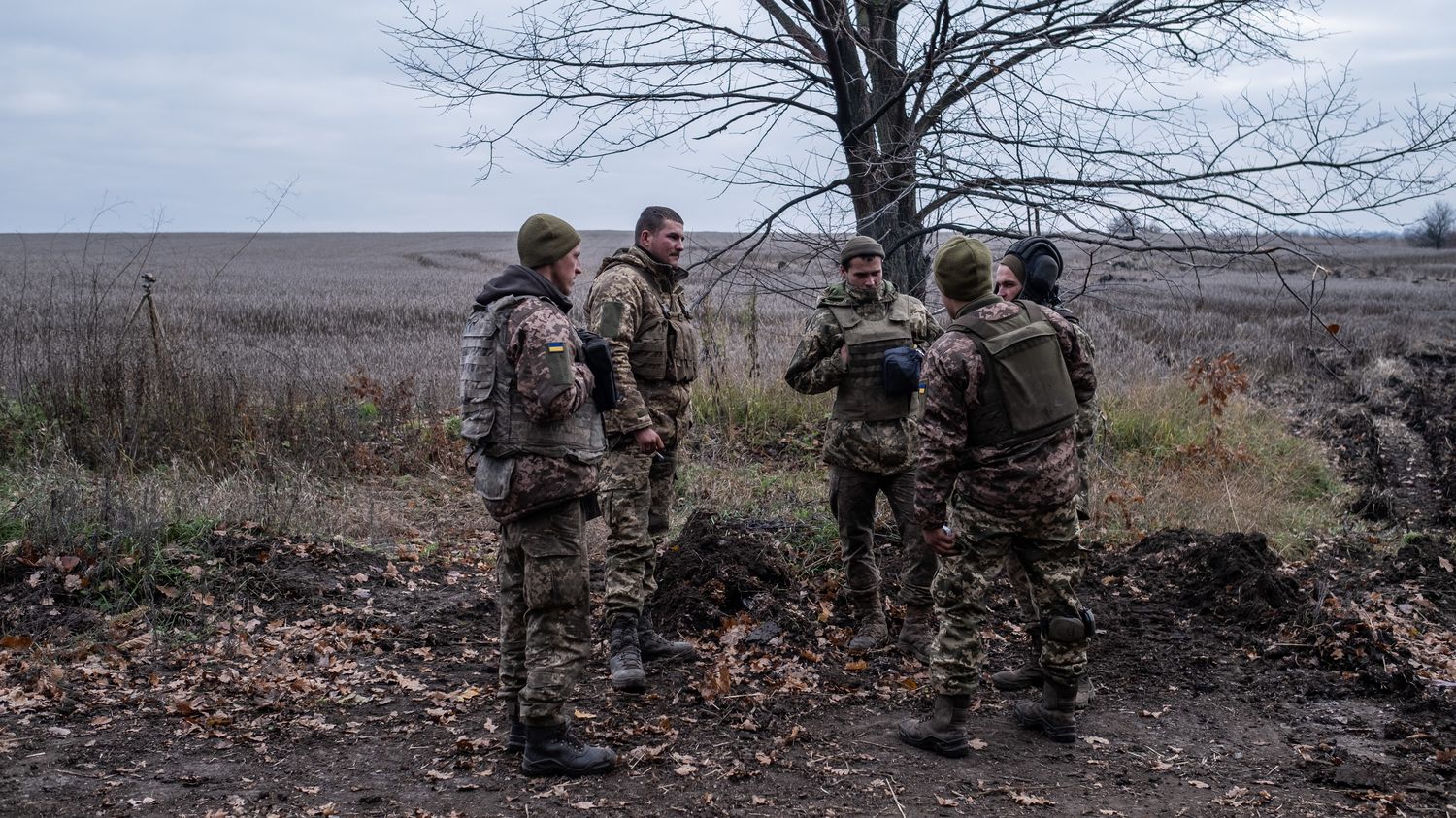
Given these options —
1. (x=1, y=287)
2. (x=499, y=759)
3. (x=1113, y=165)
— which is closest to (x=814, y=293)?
(x=1113, y=165)

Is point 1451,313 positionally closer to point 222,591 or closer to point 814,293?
point 814,293

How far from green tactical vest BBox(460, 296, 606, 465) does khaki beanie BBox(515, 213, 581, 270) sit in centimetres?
23

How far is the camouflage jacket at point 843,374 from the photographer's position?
16.8 feet

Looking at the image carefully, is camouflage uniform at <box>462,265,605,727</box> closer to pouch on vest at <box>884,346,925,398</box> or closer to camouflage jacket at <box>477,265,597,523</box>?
camouflage jacket at <box>477,265,597,523</box>

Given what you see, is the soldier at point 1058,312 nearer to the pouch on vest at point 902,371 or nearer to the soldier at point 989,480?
the soldier at point 989,480

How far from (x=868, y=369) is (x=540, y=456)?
6.41ft

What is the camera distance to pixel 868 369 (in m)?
5.15

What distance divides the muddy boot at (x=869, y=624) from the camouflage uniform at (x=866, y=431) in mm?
210

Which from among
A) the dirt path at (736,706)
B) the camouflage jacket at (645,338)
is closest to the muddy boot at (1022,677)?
the dirt path at (736,706)

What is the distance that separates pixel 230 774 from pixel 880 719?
2.71 m

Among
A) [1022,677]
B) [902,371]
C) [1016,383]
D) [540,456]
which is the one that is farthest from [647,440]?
[1022,677]

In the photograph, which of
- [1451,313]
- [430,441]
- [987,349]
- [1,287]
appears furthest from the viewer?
[1451,313]

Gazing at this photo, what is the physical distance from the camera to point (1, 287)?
19625 mm

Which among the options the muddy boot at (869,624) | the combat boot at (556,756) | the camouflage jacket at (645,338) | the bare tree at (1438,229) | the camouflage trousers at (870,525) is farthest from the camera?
the bare tree at (1438,229)
